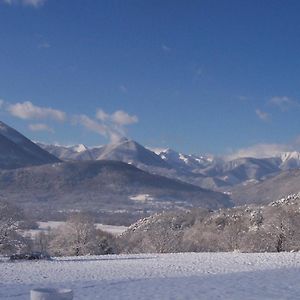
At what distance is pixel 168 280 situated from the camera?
27156mm

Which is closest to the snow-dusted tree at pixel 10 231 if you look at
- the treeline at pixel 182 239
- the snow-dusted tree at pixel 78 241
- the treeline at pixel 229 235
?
the treeline at pixel 182 239

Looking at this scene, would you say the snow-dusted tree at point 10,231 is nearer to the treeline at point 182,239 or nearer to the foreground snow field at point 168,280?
the treeline at point 182,239

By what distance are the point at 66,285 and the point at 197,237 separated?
59848 millimetres

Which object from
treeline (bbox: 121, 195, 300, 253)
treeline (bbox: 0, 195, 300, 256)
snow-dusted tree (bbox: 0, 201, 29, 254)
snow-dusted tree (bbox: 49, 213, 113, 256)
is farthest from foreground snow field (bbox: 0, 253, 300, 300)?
snow-dusted tree (bbox: 49, 213, 113, 256)

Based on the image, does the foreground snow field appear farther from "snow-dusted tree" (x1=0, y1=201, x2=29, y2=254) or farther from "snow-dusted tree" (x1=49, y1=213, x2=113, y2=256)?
"snow-dusted tree" (x1=49, y1=213, x2=113, y2=256)

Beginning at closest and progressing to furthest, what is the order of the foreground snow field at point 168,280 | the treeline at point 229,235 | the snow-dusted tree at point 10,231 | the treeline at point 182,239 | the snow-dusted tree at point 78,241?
the foreground snow field at point 168,280 < the snow-dusted tree at point 10,231 < the treeline at point 182,239 < the treeline at point 229,235 < the snow-dusted tree at point 78,241

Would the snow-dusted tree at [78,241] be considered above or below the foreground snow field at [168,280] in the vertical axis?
above

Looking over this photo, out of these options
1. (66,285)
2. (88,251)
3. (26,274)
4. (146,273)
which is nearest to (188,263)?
(146,273)

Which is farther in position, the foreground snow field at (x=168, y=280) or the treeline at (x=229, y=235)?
the treeline at (x=229, y=235)

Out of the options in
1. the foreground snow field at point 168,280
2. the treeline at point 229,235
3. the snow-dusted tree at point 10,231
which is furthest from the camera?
the treeline at point 229,235

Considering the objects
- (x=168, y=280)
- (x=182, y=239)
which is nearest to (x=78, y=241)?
(x=182, y=239)

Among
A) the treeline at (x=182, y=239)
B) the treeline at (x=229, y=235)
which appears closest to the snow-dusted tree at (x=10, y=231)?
the treeline at (x=182, y=239)

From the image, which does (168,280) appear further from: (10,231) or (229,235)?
(229,235)

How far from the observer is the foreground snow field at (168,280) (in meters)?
21.5
